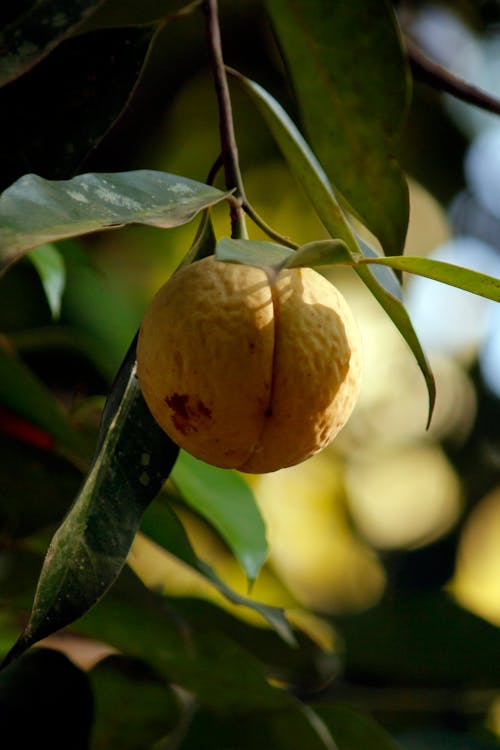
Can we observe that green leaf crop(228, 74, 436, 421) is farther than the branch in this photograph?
No

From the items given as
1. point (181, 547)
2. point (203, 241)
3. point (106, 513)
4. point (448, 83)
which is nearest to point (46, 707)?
point (181, 547)

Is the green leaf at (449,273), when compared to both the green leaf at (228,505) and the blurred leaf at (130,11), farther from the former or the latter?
the blurred leaf at (130,11)

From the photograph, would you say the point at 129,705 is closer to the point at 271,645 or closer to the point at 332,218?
the point at 271,645

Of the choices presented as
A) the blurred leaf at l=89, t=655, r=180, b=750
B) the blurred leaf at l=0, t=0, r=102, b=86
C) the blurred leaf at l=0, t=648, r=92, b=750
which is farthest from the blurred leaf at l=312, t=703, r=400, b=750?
the blurred leaf at l=0, t=0, r=102, b=86

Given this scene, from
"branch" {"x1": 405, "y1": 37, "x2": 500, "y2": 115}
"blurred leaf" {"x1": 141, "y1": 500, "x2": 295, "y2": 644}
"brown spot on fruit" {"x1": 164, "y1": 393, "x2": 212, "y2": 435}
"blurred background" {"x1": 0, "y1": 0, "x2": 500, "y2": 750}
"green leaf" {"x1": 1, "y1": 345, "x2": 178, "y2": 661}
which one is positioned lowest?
"blurred background" {"x1": 0, "y1": 0, "x2": 500, "y2": 750}

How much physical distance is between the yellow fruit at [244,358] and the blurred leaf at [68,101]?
22 cm

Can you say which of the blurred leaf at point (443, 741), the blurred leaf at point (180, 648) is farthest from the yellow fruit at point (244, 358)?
the blurred leaf at point (443, 741)

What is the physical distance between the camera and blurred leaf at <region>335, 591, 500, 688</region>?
1.54 metres

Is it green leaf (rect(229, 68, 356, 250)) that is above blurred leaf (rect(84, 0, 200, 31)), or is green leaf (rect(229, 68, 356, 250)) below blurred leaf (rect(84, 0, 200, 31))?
below

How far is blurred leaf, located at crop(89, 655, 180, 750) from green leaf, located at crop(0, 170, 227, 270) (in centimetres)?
64

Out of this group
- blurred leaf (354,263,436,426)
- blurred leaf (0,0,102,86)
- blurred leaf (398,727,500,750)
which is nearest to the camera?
blurred leaf (354,263,436,426)

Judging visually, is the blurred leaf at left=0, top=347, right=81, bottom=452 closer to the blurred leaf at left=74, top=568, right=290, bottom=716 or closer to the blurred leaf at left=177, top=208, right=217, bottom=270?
the blurred leaf at left=74, top=568, right=290, bottom=716

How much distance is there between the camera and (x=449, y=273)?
60 centimetres

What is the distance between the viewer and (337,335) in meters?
0.63
